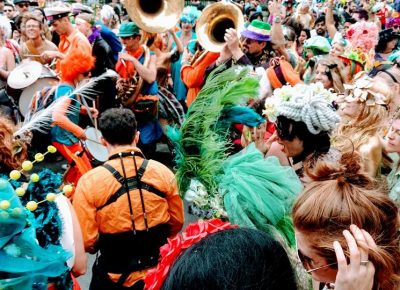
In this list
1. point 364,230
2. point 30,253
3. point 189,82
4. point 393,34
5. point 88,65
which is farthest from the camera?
point 393,34

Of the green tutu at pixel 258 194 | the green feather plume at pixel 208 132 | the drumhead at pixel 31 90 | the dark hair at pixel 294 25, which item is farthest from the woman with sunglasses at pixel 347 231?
the dark hair at pixel 294 25

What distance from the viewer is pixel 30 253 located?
153 centimetres

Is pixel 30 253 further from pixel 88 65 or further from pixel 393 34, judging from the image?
pixel 393 34

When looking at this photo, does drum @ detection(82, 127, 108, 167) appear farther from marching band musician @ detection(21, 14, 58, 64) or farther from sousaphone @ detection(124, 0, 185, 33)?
marching band musician @ detection(21, 14, 58, 64)

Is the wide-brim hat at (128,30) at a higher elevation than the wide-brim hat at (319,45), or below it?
higher

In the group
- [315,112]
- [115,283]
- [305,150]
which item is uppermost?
[315,112]

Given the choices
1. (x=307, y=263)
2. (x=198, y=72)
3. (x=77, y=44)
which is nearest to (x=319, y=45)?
(x=198, y=72)

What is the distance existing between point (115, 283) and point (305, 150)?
4.02 feet

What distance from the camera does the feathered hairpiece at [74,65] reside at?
436 centimetres

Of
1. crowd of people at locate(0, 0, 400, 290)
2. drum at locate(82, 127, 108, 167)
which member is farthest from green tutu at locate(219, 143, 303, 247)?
drum at locate(82, 127, 108, 167)

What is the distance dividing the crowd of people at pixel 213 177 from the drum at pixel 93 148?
0.01m

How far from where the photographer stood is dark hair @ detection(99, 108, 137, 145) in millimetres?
2729

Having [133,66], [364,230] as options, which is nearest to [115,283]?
[364,230]

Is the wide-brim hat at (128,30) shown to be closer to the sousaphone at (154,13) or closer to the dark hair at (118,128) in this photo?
the sousaphone at (154,13)
